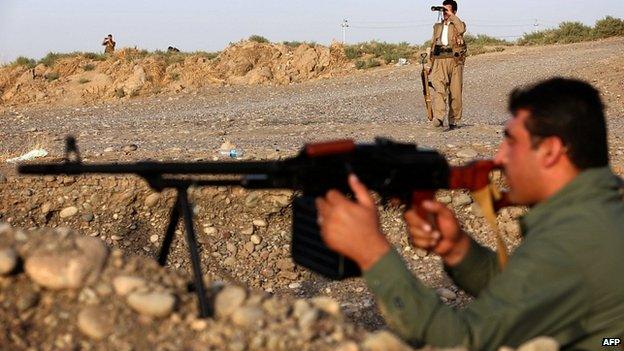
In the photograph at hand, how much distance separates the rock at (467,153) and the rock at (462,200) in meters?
0.62

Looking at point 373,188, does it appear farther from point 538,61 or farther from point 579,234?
point 538,61

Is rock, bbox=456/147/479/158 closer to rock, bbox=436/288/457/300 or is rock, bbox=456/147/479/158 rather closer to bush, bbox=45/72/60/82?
rock, bbox=436/288/457/300

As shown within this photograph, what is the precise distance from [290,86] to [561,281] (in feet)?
57.4

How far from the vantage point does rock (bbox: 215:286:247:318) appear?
2.45 m

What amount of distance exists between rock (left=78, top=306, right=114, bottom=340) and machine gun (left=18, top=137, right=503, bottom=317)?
0.98ft

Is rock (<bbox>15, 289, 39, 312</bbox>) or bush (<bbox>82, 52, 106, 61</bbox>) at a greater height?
bush (<bbox>82, 52, 106, 61</bbox>)

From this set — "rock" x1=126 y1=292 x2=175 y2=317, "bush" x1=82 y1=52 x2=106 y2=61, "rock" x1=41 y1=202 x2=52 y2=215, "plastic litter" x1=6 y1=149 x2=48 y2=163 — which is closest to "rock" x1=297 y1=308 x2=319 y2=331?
"rock" x1=126 y1=292 x2=175 y2=317

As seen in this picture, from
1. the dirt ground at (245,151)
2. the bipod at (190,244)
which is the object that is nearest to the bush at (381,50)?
the dirt ground at (245,151)

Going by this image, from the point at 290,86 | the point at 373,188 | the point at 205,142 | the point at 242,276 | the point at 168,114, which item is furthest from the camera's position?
the point at 290,86

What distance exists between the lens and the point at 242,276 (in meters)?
6.09

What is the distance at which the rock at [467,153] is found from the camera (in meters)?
7.04

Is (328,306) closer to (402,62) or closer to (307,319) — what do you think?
(307,319)

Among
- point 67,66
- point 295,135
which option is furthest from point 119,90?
point 295,135

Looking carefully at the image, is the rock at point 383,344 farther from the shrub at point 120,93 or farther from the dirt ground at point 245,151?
the shrub at point 120,93
